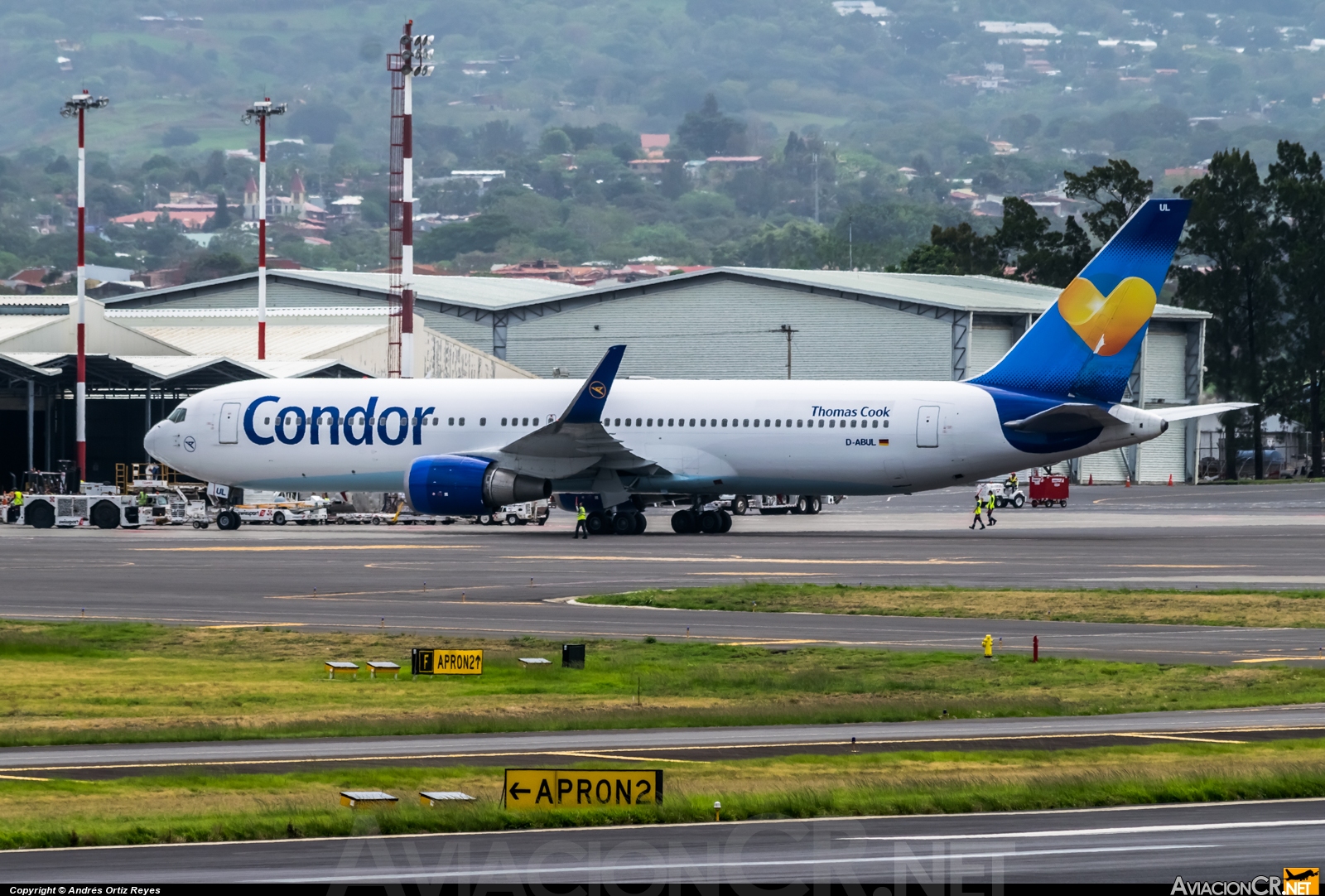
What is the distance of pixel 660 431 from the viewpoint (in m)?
57.9

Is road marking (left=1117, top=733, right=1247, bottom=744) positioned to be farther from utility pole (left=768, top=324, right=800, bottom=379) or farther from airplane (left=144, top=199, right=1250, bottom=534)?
utility pole (left=768, top=324, right=800, bottom=379)

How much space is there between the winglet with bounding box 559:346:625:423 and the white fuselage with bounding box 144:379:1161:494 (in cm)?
259

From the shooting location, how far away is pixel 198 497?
239 ft

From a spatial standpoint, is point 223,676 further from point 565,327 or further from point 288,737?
point 565,327

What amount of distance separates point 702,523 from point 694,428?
13.0 feet

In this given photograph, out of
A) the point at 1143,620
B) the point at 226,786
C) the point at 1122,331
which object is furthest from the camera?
the point at 1122,331

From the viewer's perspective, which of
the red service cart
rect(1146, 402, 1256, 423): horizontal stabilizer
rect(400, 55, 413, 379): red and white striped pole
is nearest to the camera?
rect(1146, 402, 1256, 423): horizontal stabilizer

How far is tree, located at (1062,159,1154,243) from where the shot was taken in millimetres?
122875

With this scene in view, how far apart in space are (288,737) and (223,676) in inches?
228

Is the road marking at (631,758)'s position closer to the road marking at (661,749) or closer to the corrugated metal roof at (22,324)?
the road marking at (661,749)

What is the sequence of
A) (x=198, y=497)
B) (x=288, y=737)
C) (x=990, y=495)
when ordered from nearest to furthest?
(x=288, y=737) < (x=990, y=495) < (x=198, y=497)

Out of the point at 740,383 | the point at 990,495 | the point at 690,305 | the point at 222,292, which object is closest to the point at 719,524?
the point at 740,383

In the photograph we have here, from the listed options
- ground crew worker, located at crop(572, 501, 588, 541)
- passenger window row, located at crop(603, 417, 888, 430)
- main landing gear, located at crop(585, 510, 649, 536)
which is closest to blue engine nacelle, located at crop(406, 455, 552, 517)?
ground crew worker, located at crop(572, 501, 588, 541)

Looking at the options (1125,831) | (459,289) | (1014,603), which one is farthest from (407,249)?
(1125,831)
